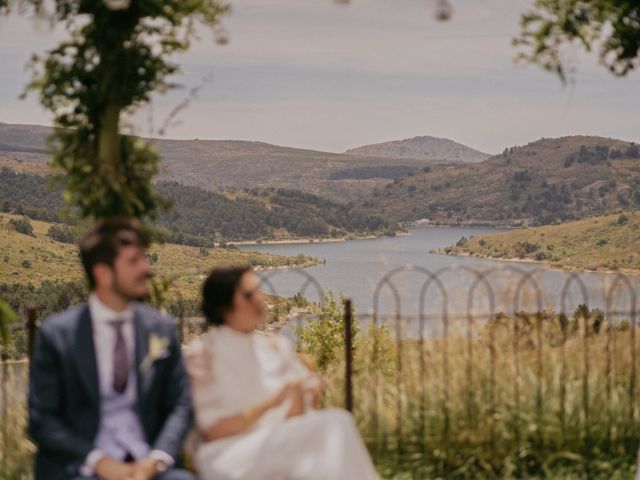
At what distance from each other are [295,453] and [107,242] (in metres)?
1.15

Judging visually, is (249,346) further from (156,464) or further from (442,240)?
(442,240)

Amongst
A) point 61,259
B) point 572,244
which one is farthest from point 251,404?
point 572,244

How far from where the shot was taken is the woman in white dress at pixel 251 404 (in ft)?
12.6

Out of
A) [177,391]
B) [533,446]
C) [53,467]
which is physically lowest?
[533,446]

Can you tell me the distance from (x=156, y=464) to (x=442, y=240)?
593 ft

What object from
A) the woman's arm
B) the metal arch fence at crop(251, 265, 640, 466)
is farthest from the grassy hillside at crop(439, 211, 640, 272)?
the woman's arm

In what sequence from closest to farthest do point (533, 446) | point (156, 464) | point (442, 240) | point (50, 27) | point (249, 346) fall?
point (156, 464), point (249, 346), point (50, 27), point (533, 446), point (442, 240)

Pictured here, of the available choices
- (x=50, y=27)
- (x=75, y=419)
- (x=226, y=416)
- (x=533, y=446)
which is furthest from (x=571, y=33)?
(x=75, y=419)

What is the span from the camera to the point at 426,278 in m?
92.3

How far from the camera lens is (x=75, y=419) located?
390cm

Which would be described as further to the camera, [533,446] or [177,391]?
[533,446]

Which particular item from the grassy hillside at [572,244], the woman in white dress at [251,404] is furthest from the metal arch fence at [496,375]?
the grassy hillside at [572,244]

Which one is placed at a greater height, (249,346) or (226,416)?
(249,346)

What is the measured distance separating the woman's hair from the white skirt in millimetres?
558
